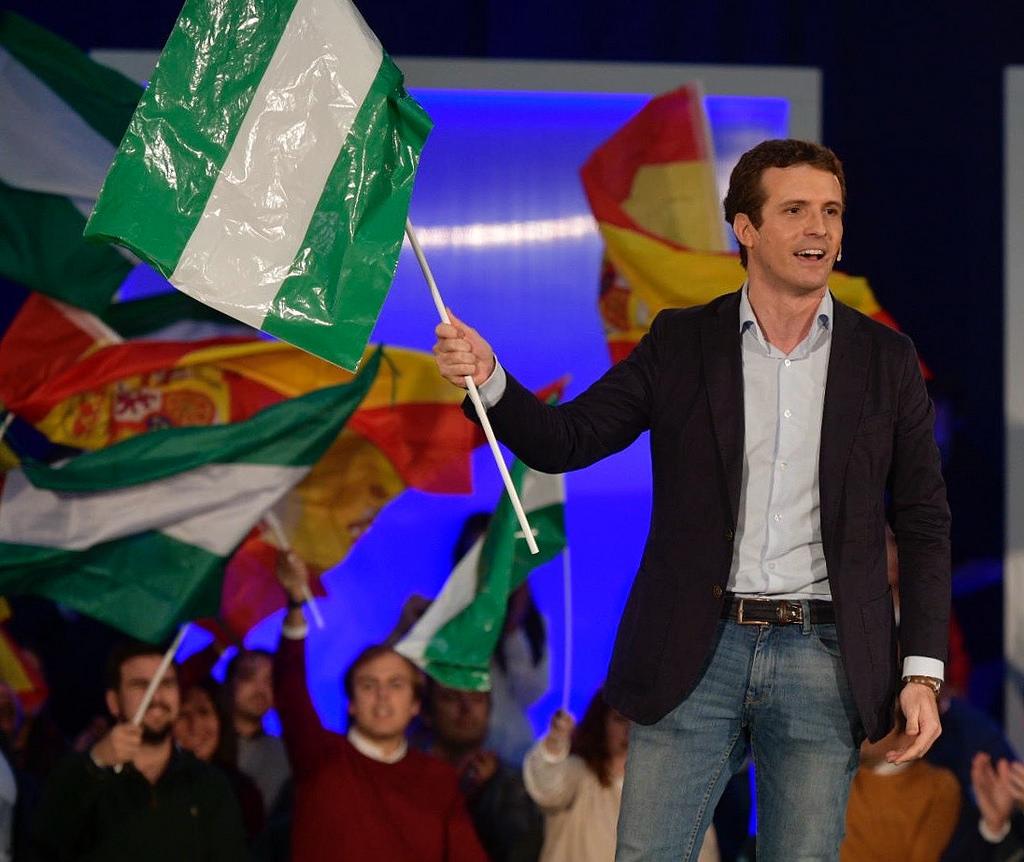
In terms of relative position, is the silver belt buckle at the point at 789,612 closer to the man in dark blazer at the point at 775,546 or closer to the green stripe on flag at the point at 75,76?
the man in dark blazer at the point at 775,546

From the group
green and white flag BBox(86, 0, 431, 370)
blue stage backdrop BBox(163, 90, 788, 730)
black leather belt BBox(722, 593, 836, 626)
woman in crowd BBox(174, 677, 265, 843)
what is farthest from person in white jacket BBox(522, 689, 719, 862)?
green and white flag BBox(86, 0, 431, 370)

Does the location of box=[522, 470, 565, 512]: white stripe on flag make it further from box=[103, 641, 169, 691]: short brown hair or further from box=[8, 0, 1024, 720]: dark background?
box=[8, 0, 1024, 720]: dark background

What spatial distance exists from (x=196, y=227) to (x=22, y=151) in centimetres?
215

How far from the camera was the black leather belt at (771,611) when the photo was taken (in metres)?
2.20

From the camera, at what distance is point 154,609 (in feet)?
13.4

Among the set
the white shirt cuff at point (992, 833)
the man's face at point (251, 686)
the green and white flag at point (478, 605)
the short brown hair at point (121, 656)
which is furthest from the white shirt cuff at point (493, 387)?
the white shirt cuff at point (992, 833)

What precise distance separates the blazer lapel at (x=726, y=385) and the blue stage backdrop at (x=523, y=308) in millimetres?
2802

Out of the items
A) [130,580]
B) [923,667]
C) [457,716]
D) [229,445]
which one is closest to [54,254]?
[229,445]

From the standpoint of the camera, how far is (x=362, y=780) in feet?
14.1

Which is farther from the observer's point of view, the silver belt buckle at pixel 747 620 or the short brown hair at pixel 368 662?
the short brown hair at pixel 368 662

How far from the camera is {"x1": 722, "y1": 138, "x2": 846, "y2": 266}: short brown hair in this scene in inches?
91.7

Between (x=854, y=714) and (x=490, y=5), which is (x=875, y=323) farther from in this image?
(x=490, y=5)

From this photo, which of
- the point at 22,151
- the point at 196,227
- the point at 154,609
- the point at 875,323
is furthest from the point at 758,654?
the point at 22,151

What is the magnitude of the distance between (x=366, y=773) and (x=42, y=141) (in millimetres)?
2011
